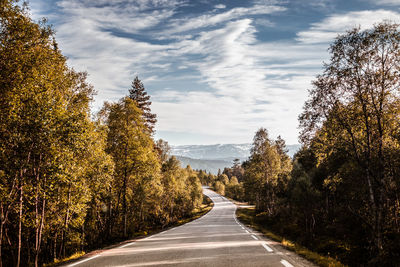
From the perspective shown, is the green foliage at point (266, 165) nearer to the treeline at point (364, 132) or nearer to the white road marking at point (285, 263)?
the treeline at point (364, 132)

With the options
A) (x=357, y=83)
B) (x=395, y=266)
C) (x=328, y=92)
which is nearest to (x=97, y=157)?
(x=328, y=92)

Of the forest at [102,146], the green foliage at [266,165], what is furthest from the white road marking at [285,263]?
the green foliage at [266,165]

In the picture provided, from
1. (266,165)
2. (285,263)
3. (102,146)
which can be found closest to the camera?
(285,263)

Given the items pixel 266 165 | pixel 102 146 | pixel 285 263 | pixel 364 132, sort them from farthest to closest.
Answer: pixel 266 165
pixel 102 146
pixel 364 132
pixel 285 263

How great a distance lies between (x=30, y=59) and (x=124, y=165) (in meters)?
11.4

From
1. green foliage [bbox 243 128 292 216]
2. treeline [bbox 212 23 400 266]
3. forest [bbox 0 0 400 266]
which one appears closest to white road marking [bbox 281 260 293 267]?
forest [bbox 0 0 400 266]

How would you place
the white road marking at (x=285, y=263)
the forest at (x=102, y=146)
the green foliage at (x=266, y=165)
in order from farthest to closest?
the green foliage at (x=266, y=165) < the forest at (x=102, y=146) < the white road marking at (x=285, y=263)

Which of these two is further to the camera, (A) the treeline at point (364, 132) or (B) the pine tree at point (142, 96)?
(B) the pine tree at point (142, 96)

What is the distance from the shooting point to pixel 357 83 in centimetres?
1253

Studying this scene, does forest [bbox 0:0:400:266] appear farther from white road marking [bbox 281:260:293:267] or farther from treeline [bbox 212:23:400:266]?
white road marking [bbox 281:260:293:267]

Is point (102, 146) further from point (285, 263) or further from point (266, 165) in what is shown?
point (266, 165)

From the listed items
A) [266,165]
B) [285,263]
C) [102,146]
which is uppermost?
[102,146]

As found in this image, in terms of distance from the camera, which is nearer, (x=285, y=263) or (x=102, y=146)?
(x=285, y=263)

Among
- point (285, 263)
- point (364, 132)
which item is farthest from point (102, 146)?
point (364, 132)
